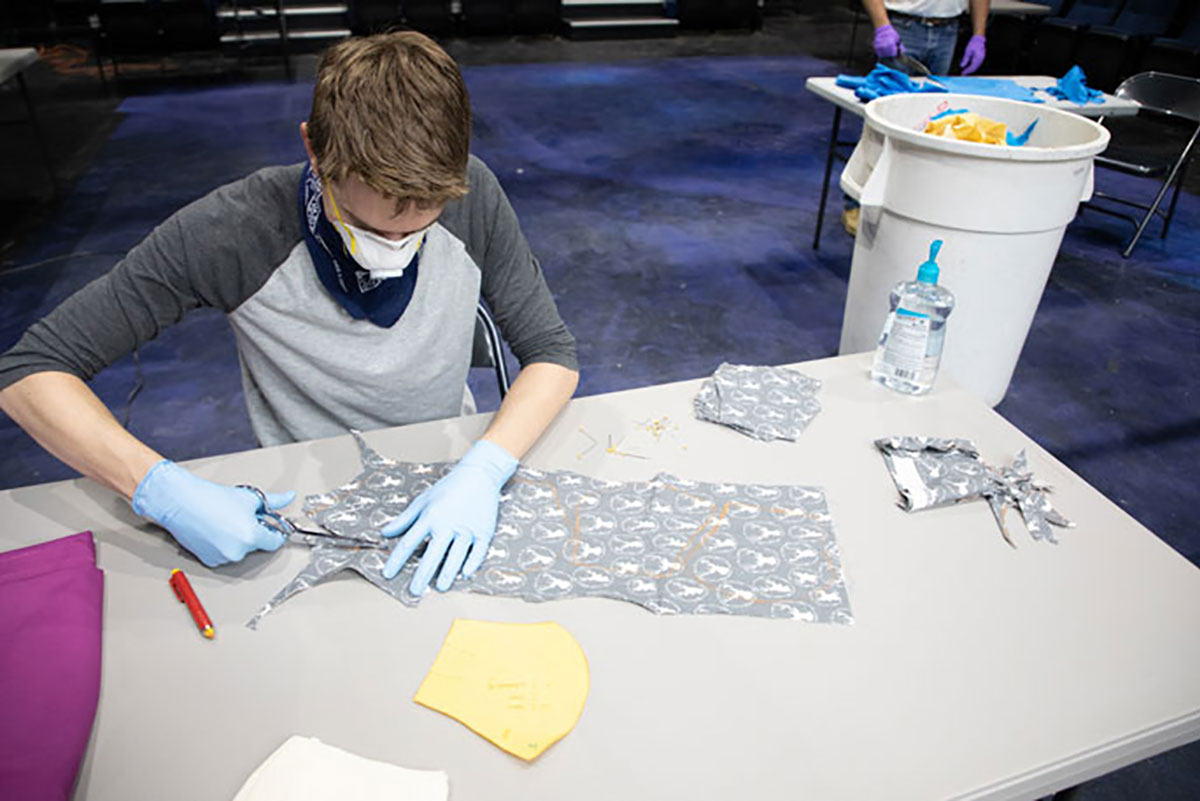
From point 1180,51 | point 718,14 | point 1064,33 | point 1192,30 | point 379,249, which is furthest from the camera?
point 718,14

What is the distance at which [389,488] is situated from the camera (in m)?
1.09

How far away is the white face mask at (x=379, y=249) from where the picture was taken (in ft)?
3.48

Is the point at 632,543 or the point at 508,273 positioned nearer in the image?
the point at 632,543

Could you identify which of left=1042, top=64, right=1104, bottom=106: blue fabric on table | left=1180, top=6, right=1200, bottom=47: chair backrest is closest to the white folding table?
left=1042, top=64, right=1104, bottom=106: blue fabric on table

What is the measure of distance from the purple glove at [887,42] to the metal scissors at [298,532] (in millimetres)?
3366

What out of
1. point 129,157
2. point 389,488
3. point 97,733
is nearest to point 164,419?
point 389,488

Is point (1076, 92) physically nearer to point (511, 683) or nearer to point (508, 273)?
point (508, 273)

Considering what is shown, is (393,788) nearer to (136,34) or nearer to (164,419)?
(164,419)

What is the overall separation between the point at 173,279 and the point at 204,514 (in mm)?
374

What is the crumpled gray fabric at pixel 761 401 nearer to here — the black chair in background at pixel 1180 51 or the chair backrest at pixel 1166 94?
the chair backrest at pixel 1166 94

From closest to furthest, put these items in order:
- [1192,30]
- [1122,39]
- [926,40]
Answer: [926,40], [1192,30], [1122,39]

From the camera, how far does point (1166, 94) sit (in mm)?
3721

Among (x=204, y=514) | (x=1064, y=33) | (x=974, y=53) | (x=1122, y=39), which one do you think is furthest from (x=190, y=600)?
(x=1064, y=33)

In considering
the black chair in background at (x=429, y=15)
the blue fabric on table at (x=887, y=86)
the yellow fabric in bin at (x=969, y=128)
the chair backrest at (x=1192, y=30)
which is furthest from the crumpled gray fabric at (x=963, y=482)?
the black chair in background at (x=429, y=15)
